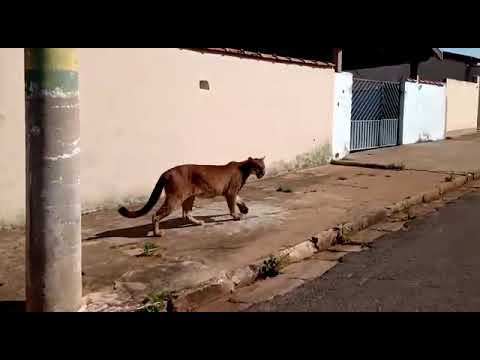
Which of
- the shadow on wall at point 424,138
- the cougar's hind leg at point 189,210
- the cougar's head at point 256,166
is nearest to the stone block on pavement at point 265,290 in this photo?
the cougar's hind leg at point 189,210

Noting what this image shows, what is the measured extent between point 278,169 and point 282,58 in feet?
6.92

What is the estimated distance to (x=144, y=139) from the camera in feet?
23.8

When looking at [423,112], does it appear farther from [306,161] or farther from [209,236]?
[209,236]

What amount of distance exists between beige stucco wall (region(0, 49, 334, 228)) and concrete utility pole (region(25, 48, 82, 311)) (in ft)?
8.92

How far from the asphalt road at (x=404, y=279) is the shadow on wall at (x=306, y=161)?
4157mm

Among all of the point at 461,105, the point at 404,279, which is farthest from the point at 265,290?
the point at 461,105

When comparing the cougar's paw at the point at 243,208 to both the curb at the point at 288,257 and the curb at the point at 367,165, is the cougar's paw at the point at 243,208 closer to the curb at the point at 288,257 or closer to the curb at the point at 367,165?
the curb at the point at 288,257

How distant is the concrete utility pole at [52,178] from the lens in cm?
311

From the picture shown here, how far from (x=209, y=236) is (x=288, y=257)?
951 millimetres

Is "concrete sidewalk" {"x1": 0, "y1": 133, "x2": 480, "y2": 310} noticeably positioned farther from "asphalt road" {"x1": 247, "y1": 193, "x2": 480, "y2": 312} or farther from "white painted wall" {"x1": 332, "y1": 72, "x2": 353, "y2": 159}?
"white painted wall" {"x1": 332, "y1": 72, "x2": 353, "y2": 159}

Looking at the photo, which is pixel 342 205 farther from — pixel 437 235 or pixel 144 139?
pixel 144 139

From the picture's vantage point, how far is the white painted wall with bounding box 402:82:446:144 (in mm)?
16016
